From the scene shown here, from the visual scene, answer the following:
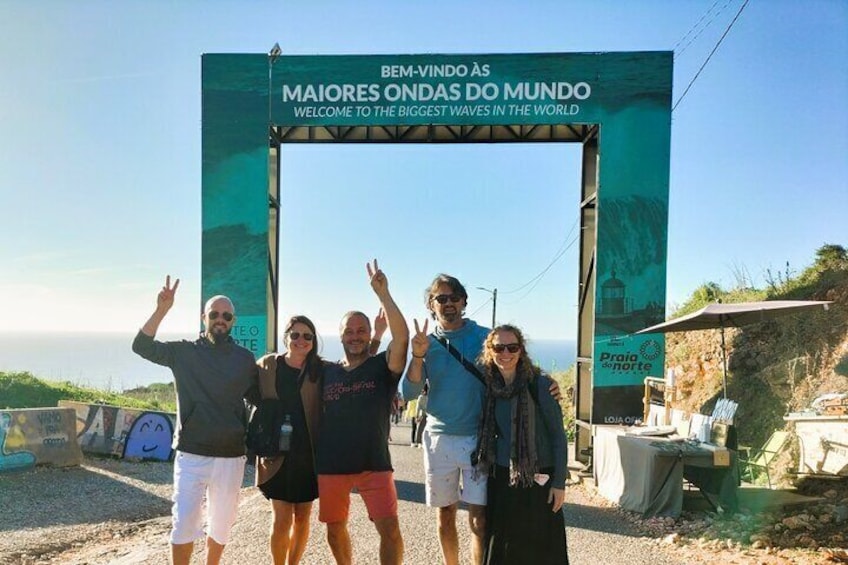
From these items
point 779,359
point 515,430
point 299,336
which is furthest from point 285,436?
point 779,359

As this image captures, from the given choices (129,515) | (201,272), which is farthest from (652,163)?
(129,515)

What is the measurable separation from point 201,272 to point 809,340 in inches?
449

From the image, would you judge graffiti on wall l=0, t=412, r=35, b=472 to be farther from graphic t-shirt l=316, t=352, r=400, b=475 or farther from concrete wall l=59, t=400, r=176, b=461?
graphic t-shirt l=316, t=352, r=400, b=475

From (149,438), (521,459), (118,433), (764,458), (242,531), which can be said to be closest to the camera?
(521,459)

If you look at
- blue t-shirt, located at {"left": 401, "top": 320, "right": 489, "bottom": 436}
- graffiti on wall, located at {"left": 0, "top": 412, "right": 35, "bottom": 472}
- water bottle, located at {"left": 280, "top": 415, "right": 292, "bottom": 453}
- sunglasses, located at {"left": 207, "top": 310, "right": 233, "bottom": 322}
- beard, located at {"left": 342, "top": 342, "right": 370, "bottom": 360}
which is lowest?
graffiti on wall, located at {"left": 0, "top": 412, "right": 35, "bottom": 472}

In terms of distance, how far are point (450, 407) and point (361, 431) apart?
1.91 ft

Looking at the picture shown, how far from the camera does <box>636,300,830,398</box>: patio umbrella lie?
25.2 feet

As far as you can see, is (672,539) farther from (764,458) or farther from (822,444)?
(764,458)

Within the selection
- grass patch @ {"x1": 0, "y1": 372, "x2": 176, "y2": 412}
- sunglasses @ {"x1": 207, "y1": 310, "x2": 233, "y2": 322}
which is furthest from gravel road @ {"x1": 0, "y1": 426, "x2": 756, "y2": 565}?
grass patch @ {"x1": 0, "y1": 372, "x2": 176, "y2": 412}

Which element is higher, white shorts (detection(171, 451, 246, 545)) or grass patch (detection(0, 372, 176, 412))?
white shorts (detection(171, 451, 246, 545))

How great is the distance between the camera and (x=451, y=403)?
4035 millimetres

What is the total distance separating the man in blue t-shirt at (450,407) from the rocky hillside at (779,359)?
6290 millimetres

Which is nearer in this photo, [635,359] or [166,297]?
[166,297]

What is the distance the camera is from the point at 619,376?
10.5 m
